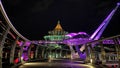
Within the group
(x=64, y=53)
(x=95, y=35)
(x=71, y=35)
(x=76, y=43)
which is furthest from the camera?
(x=71, y=35)

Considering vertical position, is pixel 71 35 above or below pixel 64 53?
above

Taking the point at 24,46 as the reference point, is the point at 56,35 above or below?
above

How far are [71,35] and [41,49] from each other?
79.2 metres

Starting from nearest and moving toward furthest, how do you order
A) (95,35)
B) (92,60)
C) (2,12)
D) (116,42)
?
(2,12)
(116,42)
(92,60)
(95,35)

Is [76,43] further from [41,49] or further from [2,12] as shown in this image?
[2,12]

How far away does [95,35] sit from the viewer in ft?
328

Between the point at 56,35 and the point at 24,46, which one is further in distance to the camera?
the point at 56,35

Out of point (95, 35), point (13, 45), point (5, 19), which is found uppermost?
point (95, 35)

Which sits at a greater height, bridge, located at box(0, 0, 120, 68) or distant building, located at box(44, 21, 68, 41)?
distant building, located at box(44, 21, 68, 41)

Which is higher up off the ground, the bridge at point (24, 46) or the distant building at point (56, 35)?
the distant building at point (56, 35)

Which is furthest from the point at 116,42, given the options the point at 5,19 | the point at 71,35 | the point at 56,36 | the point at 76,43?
the point at 56,36

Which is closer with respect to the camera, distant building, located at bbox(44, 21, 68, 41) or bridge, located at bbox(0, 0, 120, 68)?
bridge, located at bbox(0, 0, 120, 68)

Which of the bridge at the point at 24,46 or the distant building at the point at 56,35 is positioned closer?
the bridge at the point at 24,46

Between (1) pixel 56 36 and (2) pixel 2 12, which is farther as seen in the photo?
(1) pixel 56 36
